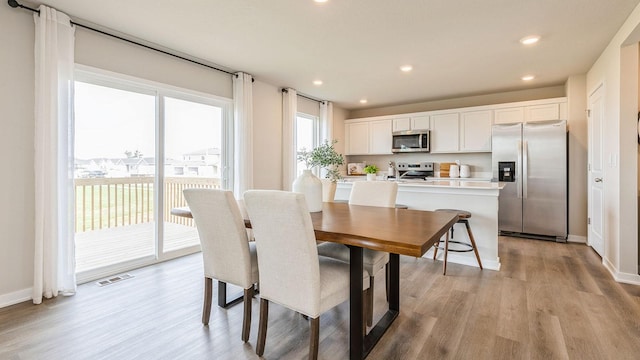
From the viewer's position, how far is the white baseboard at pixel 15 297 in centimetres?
238

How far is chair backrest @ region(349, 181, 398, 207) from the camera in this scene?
2.73 metres

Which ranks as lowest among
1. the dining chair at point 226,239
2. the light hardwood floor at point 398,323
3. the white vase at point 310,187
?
the light hardwood floor at point 398,323

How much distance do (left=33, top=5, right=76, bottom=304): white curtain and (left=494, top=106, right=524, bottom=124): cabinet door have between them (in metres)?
5.59

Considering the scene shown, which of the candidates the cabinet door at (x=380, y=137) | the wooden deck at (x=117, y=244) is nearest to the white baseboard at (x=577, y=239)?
the cabinet door at (x=380, y=137)

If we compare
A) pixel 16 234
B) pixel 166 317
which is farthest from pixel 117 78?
pixel 166 317

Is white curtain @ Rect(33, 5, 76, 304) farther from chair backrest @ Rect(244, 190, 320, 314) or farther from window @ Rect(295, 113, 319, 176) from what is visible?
window @ Rect(295, 113, 319, 176)

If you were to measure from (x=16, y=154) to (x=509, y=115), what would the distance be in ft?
19.9

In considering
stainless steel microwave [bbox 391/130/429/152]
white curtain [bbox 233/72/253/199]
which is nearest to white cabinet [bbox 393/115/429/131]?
stainless steel microwave [bbox 391/130/429/152]

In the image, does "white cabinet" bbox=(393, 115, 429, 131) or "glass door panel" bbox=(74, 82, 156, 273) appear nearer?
"glass door panel" bbox=(74, 82, 156, 273)

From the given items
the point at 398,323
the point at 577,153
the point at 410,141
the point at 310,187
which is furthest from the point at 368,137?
the point at 398,323

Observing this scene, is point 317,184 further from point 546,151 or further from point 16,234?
point 546,151

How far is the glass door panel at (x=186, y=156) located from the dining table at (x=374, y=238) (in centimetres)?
160

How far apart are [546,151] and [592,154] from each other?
544 mm

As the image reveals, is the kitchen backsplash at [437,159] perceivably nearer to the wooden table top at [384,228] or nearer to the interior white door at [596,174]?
the interior white door at [596,174]
